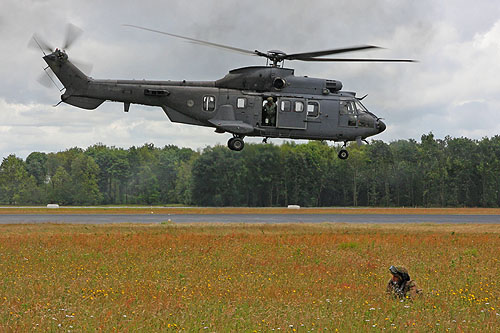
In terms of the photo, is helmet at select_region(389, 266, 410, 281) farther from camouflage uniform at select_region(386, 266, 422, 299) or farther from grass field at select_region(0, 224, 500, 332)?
grass field at select_region(0, 224, 500, 332)

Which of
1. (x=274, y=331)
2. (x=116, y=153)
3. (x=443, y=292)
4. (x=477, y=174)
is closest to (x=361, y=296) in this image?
(x=443, y=292)

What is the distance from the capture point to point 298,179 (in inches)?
4208

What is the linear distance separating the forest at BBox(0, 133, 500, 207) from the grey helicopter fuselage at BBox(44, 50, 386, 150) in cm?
6427

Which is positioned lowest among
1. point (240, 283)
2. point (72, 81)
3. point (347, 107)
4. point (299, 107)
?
point (240, 283)

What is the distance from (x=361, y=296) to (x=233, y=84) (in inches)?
427

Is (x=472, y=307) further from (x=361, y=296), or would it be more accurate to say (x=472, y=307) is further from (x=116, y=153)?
(x=116, y=153)

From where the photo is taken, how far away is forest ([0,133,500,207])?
9756cm

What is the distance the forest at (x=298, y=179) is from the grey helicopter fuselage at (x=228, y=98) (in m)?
64.3

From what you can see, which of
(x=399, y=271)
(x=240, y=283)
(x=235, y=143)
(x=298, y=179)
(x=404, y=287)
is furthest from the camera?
(x=298, y=179)

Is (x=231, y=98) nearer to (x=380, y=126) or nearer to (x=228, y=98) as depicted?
(x=228, y=98)

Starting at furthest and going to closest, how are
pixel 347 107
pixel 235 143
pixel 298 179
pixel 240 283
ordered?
pixel 298 179 → pixel 347 107 → pixel 235 143 → pixel 240 283

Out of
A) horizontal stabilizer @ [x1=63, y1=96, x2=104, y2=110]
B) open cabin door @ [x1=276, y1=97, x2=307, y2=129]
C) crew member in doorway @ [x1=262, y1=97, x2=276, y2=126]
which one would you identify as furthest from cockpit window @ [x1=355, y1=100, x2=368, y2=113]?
horizontal stabilizer @ [x1=63, y1=96, x2=104, y2=110]

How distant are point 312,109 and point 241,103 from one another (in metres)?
3.00

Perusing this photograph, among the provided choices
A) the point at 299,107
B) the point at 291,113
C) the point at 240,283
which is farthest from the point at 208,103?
the point at 240,283
